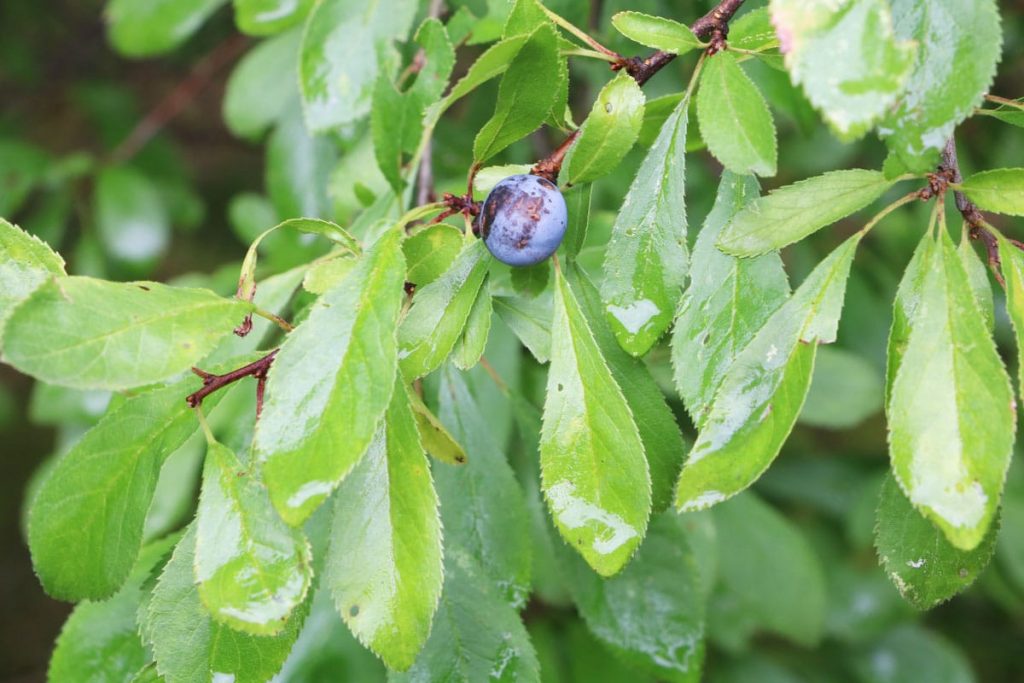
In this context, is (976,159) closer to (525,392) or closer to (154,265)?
(525,392)

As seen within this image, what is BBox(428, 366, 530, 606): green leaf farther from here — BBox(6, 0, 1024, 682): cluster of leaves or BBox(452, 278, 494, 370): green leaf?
BBox(452, 278, 494, 370): green leaf

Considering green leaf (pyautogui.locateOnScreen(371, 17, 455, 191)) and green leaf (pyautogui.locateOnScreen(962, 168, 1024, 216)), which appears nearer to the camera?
green leaf (pyautogui.locateOnScreen(962, 168, 1024, 216))

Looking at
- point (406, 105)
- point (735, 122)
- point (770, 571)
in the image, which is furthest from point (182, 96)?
point (735, 122)

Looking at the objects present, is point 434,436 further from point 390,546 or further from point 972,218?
point 972,218

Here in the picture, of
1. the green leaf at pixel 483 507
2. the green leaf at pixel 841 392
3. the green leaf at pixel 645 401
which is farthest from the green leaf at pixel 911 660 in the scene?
the green leaf at pixel 645 401

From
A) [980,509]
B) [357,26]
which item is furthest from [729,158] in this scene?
[357,26]

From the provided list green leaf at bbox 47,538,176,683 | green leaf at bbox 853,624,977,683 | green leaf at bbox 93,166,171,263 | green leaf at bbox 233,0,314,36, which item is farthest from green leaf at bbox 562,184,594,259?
green leaf at bbox 853,624,977,683

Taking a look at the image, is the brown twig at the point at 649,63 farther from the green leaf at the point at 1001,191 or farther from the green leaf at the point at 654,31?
the green leaf at the point at 1001,191
